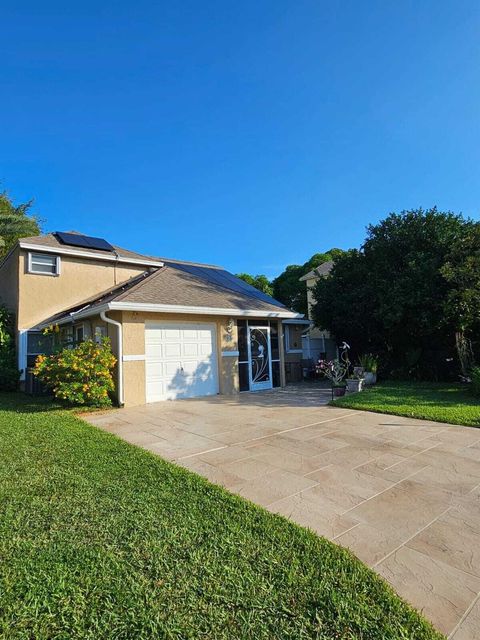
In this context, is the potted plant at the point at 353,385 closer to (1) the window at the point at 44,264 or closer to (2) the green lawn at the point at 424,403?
(2) the green lawn at the point at 424,403

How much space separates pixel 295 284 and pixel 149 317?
27314 millimetres

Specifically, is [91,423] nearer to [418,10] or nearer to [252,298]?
[252,298]

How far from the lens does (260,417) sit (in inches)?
310

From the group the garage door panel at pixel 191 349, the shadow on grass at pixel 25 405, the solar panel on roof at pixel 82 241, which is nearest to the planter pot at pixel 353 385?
the garage door panel at pixel 191 349

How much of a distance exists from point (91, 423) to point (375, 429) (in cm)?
591

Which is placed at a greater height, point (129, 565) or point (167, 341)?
point (167, 341)

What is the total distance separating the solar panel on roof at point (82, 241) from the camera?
14266 mm

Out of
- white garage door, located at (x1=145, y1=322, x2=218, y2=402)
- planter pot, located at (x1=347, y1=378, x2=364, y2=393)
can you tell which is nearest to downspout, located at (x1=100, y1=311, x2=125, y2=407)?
white garage door, located at (x1=145, y1=322, x2=218, y2=402)

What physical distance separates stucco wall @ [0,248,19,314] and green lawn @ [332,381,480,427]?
12.7 metres

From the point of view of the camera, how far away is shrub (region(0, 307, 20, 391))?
1288 centimetres

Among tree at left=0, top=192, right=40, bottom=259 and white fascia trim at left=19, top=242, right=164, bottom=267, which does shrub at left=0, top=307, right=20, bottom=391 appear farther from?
tree at left=0, top=192, right=40, bottom=259

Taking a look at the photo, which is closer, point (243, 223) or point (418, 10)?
point (418, 10)

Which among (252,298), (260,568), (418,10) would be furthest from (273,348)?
(260,568)

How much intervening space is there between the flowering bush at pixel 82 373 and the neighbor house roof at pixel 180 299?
50.8 inches
